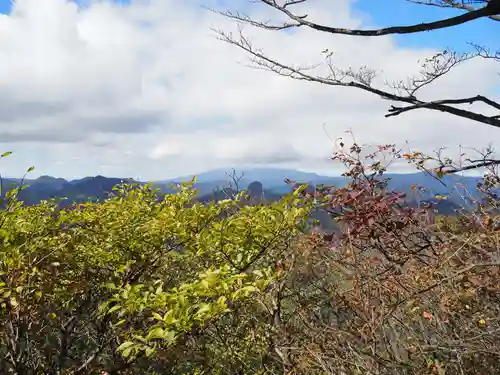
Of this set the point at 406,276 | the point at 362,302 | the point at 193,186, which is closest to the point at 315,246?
the point at 406,276

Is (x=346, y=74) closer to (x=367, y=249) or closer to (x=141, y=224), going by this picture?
(x=367, y=249)

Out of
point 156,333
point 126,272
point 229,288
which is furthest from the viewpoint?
point 126,272

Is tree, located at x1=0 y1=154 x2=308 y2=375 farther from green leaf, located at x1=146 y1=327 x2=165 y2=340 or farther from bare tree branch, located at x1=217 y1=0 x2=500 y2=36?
bare tree branch, located at x1=217 y1=0 x2=500 y2=36

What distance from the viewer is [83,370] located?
3.90m

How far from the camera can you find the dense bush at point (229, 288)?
3.27 meters

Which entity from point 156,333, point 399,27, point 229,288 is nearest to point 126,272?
point 229,288

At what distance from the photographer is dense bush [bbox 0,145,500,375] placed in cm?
327

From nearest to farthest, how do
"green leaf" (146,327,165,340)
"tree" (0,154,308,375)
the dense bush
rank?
"green leaf" (146,327,165,340) → "tree" (0,154,308,375) → the dense bush

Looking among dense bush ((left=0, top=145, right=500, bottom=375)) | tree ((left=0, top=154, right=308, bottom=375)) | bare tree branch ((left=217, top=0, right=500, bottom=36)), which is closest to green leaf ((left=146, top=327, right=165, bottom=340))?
dense bush ((left=0, top=145, right=500, bottom=375))

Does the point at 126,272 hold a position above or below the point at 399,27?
below

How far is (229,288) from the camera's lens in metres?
3.20

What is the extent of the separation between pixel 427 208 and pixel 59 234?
4.63 meters

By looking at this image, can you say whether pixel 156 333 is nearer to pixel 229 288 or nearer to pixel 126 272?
pixel 229 288

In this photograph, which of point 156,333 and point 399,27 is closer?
point 156,333
